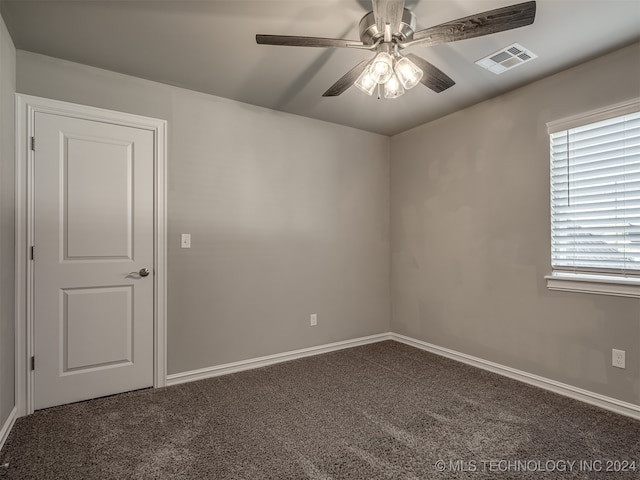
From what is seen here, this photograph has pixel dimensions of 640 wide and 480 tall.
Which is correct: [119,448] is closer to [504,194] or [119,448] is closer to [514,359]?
[514,359]

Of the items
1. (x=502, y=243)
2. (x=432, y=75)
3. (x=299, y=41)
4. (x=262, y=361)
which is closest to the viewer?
(x=299, y=41)

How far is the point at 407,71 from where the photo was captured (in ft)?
6.20

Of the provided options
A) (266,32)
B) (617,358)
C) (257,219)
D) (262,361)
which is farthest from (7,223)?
(617,358)

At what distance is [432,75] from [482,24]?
455 millimetres

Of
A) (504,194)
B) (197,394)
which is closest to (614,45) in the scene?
(504,194)

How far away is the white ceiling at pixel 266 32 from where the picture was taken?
1.99 metres

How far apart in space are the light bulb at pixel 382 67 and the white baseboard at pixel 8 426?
2.92 meters

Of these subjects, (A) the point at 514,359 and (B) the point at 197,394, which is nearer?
(B) the point at 197,394

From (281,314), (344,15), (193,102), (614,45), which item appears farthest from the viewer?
(281,314)

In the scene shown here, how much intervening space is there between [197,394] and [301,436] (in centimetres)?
102

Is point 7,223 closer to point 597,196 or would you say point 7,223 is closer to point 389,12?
point 389,12

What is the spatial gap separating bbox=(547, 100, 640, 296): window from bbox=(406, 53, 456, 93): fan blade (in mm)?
1217

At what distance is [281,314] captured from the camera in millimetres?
3516

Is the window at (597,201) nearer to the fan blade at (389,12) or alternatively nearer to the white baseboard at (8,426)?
the fan blade at (389,12)
